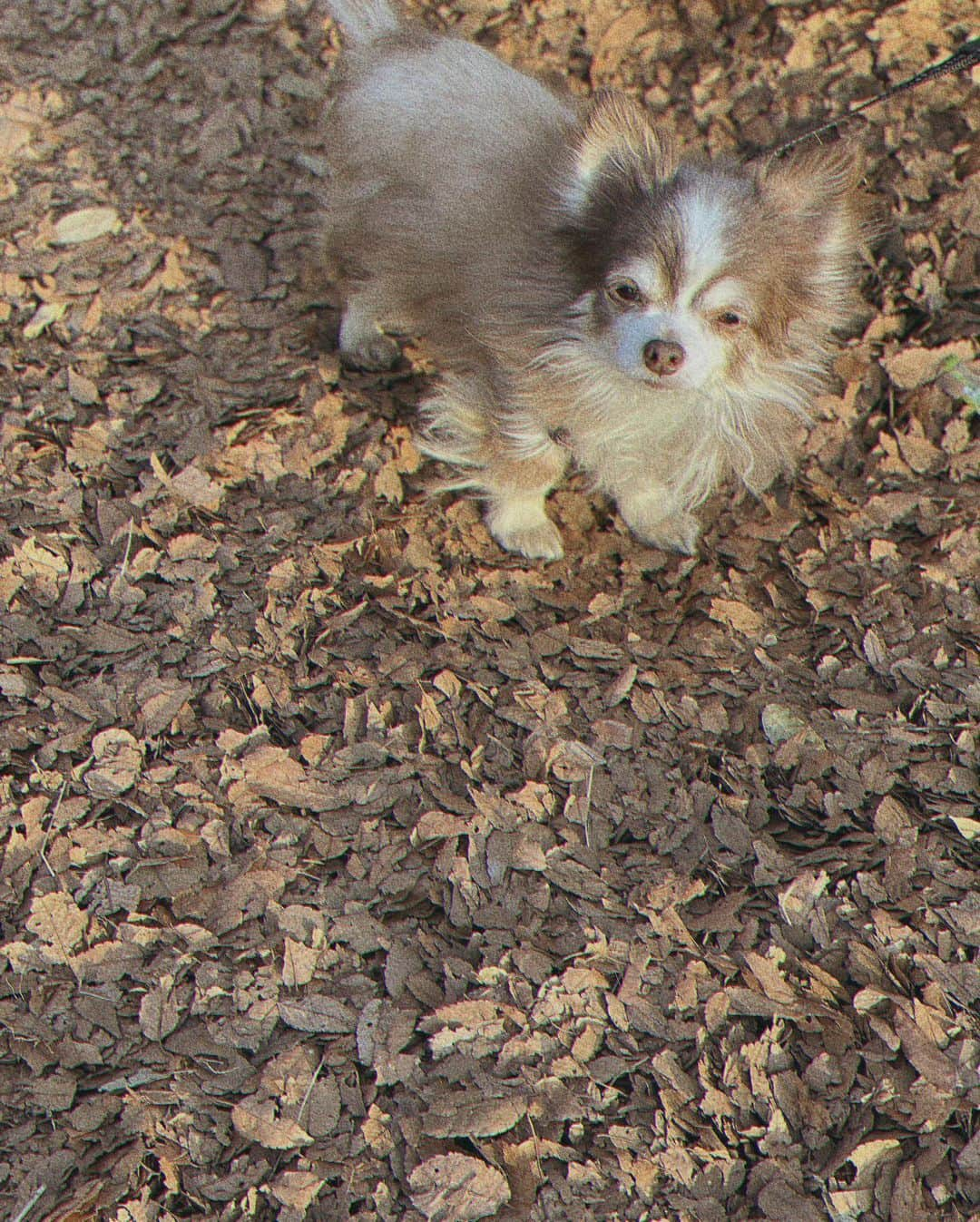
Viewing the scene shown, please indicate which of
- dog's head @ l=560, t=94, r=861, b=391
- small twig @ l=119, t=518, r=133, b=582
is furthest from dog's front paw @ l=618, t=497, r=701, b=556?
small twig @ l=119, t=518, r=133, b=582

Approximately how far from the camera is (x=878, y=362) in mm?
4129

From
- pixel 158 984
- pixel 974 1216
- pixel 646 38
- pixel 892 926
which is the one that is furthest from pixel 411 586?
pixel 646 38

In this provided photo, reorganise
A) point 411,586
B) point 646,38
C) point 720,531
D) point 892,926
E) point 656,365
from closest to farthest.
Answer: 1. point 892,926
2. point 656,365
3. point 411,586
4. point 720,531
5. point 646,38

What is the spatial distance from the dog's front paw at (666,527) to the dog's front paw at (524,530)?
0.26 meters

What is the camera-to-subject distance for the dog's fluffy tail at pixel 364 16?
409 cm

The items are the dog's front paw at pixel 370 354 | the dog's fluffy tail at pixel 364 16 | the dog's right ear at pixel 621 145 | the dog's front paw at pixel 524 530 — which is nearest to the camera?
the dog's right ear at pixel 621 145

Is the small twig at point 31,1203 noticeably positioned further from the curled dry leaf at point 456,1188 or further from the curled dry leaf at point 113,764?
the curled dry leaf at point 113,764

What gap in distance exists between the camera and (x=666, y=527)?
12.9 feet

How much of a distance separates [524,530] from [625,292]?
939 mm

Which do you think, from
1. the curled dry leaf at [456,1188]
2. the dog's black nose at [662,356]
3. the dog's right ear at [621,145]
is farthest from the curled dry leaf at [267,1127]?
the dog's right ear at [621,145]

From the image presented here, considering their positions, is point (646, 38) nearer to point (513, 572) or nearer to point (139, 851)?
point (513, 572)

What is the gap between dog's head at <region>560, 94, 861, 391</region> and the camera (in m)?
3.12

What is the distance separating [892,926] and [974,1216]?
61 centimetres

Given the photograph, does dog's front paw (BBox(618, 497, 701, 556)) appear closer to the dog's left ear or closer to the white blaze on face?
the white blaze on face
